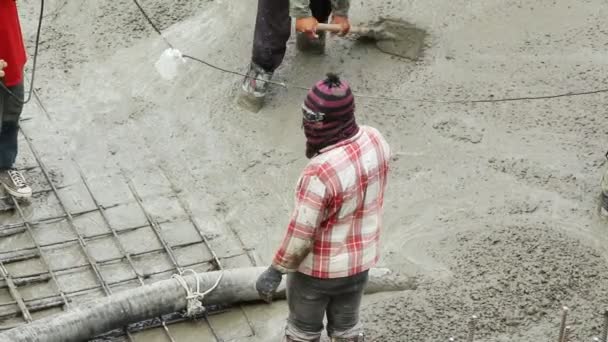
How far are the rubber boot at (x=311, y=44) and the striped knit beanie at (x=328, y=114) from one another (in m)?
2.58

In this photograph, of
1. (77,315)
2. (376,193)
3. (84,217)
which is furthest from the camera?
(84,217)

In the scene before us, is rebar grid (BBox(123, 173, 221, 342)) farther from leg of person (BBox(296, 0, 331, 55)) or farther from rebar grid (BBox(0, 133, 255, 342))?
leg of person (BBox(296, 0, 331, 55))

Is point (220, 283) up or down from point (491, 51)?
down

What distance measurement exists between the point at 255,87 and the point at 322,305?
7.42ft

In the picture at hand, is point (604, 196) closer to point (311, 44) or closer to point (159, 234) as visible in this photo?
point (311, 44)

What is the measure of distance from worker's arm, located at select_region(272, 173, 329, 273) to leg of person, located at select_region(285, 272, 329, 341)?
6.7 inches

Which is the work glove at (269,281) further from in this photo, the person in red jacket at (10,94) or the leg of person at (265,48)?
the leg of person at (265,48)

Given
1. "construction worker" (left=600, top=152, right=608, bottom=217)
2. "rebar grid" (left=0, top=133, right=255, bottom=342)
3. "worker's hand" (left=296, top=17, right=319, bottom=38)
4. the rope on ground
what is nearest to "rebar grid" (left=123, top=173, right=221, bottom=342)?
"rebar grid" (left=0, top=133, right=255, bottom=342)

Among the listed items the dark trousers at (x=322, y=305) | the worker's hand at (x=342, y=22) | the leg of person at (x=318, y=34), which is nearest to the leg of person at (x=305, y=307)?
the dark trousers at (x=322, y=305)

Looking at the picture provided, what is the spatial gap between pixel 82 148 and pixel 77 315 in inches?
64.5

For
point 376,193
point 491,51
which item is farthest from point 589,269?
point 491,51

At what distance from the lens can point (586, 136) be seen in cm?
557

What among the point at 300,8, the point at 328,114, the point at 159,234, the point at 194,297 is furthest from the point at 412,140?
the point at 328,114

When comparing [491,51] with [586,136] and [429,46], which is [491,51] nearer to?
[429,46]
